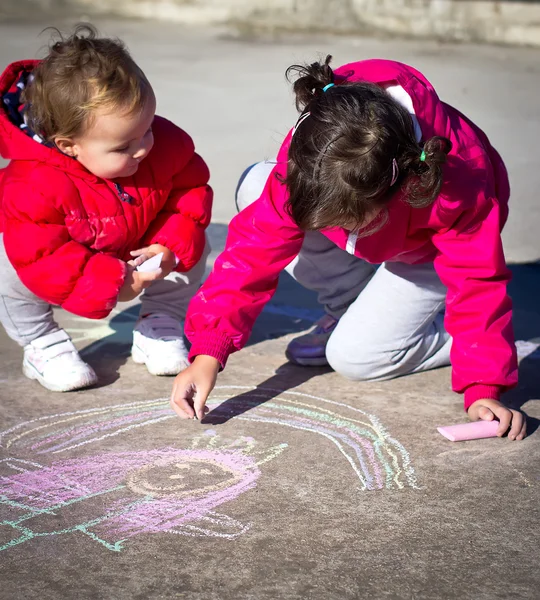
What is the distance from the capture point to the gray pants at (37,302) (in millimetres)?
2586

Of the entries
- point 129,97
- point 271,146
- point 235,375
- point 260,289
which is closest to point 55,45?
point 129,97

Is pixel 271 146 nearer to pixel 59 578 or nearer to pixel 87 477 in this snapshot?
pixel 87 477

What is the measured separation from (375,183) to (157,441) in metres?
0.88

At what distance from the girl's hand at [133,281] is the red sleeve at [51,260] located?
3cm

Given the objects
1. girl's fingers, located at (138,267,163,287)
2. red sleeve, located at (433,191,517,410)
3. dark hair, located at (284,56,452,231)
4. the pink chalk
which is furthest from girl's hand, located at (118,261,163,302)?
the pink chalk

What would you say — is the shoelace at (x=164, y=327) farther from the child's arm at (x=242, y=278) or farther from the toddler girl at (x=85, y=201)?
the child's arm at (x=242, y=278)

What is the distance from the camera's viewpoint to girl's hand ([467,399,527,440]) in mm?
2242

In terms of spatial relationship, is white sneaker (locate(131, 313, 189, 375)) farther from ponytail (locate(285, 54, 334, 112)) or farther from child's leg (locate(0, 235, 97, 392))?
ponytail (locate(285, 54, 334, 112))

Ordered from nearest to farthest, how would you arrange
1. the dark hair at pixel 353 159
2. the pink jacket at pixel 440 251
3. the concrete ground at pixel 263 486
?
the concrete ground at pixel 263 486, the dark hair at pixel 353 159, the pink jacket at pixel 440 251

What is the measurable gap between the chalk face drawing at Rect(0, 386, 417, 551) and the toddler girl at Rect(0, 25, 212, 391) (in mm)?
257

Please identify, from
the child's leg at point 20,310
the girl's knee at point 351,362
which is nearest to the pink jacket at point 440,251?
the girl's knee at point 351,362

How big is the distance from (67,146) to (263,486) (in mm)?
1107

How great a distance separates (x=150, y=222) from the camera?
2725 mm

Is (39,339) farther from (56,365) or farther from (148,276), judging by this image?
(148,276)
